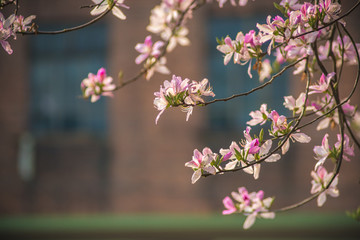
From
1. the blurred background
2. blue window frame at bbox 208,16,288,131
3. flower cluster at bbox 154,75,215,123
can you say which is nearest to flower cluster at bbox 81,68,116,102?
flower cluster at bbox 154,75,215,123

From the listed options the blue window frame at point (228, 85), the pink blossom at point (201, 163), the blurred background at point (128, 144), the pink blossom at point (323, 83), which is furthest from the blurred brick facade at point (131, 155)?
the pink blossom at point (201, 163)

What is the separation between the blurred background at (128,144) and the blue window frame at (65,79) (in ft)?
0.05

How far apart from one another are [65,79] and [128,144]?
157 cm

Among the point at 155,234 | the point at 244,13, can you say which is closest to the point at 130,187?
the point at 155,234

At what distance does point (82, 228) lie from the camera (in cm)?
677

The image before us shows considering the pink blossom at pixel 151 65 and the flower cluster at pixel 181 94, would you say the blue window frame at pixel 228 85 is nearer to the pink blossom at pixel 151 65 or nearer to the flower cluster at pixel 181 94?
the pink blossom at pixel 151 65

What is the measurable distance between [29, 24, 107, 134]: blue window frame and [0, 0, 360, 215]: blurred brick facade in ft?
0.63

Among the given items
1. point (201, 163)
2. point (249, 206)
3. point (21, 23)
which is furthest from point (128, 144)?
point (201, 163)

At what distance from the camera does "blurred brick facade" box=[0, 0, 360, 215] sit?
666 cm

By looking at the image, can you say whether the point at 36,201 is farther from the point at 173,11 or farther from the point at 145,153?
the point at 173,11

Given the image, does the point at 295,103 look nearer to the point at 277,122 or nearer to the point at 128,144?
the point at 277,122

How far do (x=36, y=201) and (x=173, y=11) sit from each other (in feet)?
19.3

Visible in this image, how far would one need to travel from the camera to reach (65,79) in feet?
24.5

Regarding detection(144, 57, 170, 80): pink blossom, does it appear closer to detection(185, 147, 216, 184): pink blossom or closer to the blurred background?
detection(185, 147, 216, 184): pink blossom
